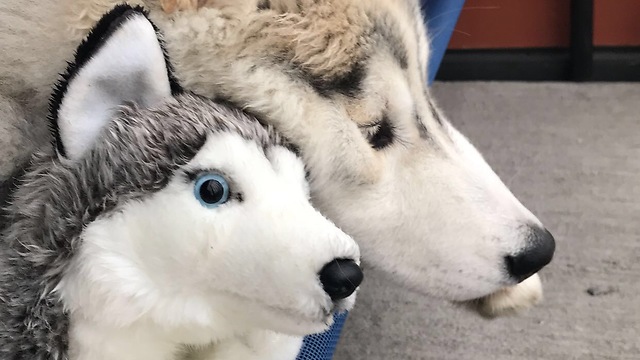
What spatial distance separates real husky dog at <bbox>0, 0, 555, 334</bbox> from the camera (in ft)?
2.19

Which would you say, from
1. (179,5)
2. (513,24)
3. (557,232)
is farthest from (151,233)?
(513,24)

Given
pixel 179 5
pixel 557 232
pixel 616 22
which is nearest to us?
pixel 179 5

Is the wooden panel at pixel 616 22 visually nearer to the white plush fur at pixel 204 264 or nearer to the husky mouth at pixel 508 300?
the husky mouth at pixel 508 300

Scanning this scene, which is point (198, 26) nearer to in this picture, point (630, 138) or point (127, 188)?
point (127, 188)

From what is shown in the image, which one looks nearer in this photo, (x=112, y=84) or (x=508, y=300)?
(x=112, y=84)

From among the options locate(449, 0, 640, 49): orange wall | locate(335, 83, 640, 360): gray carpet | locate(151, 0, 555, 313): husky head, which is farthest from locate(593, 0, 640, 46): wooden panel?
locate(151, 0, 555, 313): husky head

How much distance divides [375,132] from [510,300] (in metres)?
0.23

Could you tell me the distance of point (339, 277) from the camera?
530mm

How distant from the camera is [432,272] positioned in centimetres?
74

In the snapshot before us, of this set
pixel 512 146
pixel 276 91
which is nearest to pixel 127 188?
pixel 276 91

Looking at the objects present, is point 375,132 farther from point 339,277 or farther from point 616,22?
point 616,22

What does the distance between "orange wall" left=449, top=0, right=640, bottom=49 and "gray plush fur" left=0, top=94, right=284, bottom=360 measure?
1688 millimetres

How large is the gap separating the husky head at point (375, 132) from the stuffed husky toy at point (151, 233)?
0.06 meters

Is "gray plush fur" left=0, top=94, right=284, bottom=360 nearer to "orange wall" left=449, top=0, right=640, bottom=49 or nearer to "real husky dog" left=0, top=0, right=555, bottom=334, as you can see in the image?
"real husky dog" left=0, top=0, right=555, bottom=334
